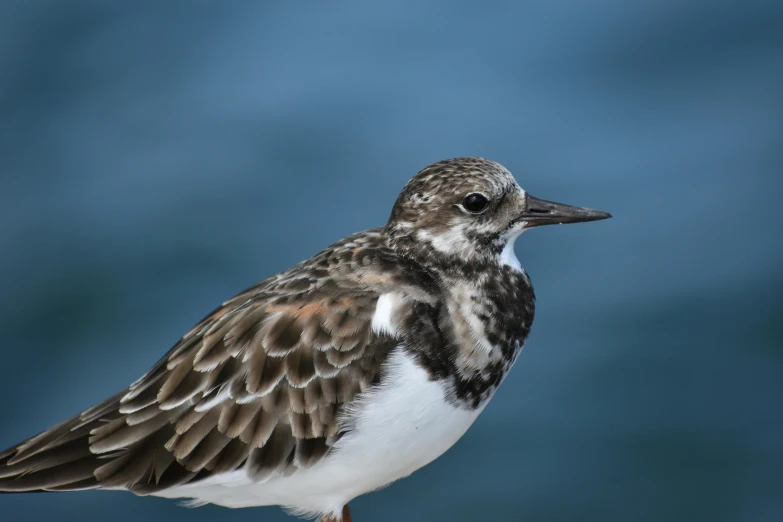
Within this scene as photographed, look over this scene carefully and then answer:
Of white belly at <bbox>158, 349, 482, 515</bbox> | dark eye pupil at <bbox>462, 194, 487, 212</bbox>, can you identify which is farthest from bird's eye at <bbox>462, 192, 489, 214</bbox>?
white belly at <bbox>158, 349, 482, 515</bbox>

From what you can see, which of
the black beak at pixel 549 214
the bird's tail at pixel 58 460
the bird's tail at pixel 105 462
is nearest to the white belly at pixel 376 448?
the bird's tail at pixel 105 462

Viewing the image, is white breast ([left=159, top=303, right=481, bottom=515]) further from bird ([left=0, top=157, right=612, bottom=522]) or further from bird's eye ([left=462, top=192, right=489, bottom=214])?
bird's eye ([left=462, top=192, right=489, bottom=214])

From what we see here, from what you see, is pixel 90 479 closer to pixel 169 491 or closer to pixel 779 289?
pixel 169 491

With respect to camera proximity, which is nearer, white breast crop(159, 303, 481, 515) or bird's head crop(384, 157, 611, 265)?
white breast crop(159, 303, 481, 515)

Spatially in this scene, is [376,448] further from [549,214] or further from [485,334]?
[549,214]

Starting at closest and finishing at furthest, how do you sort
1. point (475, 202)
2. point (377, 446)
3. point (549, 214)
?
point (377, 446)
point (475, 202)
point (549, 214)

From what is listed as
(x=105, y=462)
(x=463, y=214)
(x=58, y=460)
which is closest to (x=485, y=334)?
(x=463, y=214)
